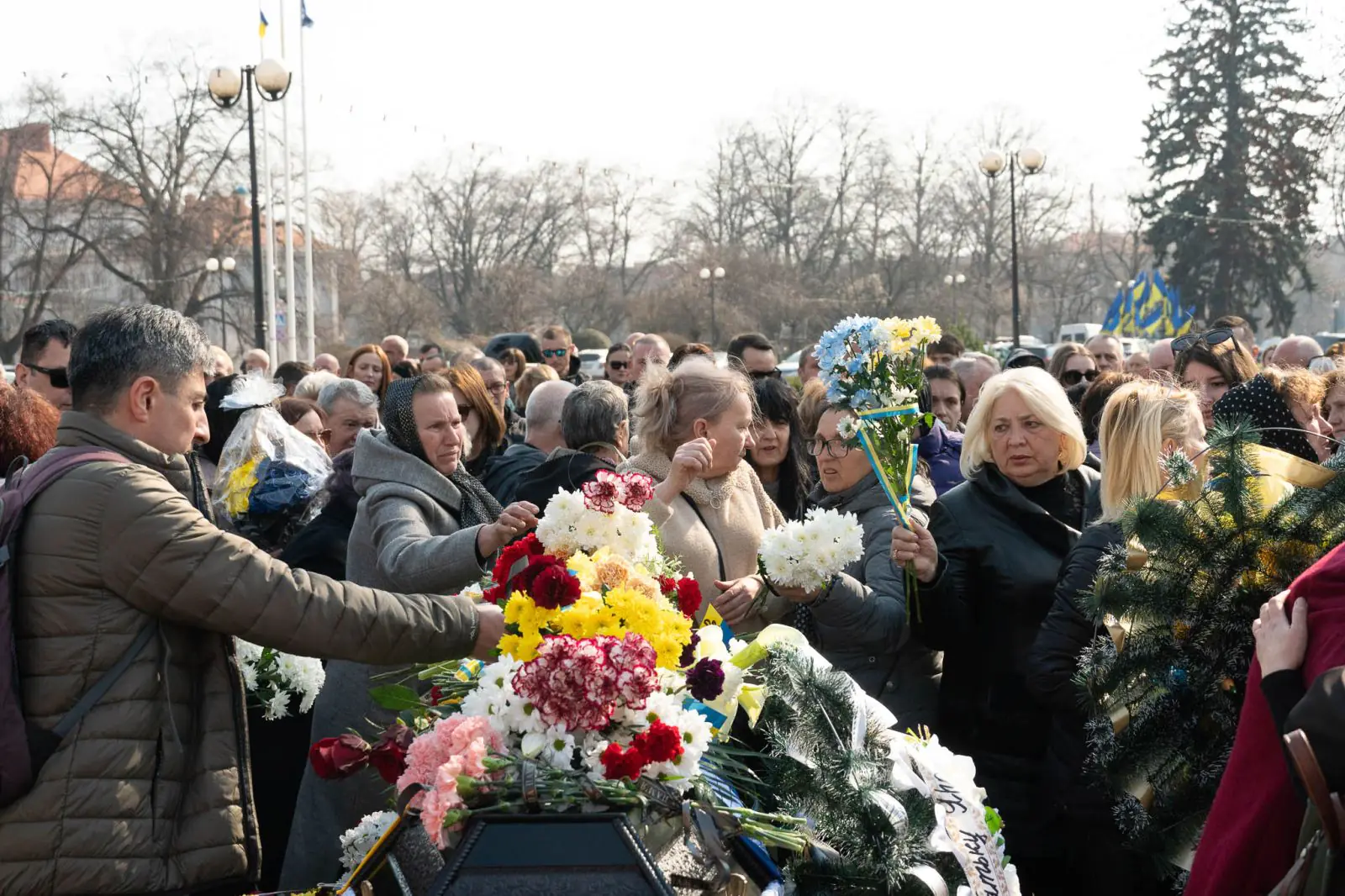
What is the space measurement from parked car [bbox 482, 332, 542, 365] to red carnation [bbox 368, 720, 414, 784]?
9458 mm

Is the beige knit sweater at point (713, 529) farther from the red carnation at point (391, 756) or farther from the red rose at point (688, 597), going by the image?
the red carnation at point (391, 756)

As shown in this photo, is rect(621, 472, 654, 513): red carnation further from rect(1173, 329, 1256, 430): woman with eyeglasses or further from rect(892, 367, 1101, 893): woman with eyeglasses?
rect(1173, 329, 1256, 430): woman with eyeglasses

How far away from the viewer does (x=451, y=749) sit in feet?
8.66

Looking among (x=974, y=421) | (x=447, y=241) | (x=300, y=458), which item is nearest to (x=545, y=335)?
(x=300, y=458)

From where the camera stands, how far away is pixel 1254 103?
39.7 metres

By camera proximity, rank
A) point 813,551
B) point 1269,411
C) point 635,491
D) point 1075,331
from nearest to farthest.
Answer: point 635,491
point 813,551
point 1269,411
point 1075,331

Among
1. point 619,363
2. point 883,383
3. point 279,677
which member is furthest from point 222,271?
point 883,383

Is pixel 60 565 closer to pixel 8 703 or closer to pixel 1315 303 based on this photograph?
pixel 8 703

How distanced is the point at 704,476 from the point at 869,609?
0.68m

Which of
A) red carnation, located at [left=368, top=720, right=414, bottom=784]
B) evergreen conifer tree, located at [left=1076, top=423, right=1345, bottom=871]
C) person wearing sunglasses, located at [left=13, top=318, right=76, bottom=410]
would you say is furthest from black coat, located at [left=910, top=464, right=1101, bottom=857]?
person wearing sunglasses, located at [left=13, top=318, right=76, bottom=410]

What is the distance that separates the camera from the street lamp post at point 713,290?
49906 millimetres

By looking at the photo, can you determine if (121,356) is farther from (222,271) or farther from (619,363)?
(222,271)

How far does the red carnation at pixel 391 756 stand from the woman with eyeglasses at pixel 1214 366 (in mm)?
5420

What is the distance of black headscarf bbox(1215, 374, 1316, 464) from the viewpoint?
18.4ft
